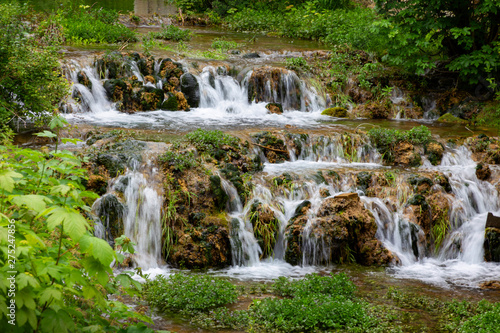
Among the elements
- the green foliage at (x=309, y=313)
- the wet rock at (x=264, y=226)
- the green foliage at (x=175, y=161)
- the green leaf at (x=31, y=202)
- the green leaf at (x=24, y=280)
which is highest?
the green leaf at (x=31, y=202)

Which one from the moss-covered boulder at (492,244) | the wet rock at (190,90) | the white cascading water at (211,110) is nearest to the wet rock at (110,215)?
the white cascading water at (211,110)

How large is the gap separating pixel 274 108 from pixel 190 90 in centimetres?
252

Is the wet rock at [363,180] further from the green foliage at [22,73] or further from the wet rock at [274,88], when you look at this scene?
the green foliage at [22,73]

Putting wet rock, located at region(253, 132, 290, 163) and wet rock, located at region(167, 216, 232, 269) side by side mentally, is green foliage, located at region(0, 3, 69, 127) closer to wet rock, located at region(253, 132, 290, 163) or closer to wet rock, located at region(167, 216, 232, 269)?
wet rock, located at region(167, 216, 232, 269)

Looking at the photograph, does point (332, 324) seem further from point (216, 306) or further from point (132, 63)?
point (132, 63)

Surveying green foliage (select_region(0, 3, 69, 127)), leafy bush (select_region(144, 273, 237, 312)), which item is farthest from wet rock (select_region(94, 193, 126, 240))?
green foliage (select_region(0, 3, 69, 127))

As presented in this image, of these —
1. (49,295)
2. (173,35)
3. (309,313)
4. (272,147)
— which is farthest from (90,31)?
(49,295)

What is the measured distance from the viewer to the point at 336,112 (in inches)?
579

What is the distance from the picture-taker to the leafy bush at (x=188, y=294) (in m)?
5.83

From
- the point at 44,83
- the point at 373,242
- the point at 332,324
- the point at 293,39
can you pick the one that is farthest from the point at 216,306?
the point at 293,39

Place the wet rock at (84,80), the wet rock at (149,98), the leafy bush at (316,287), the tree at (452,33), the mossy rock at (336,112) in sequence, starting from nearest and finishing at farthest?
the leafy bush at (316,287), the wet rock at (84,80), the wet rock at (149,98), the tree at (452,33), the mossy rock at (336,112)

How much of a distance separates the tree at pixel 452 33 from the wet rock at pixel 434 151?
12.2 feet

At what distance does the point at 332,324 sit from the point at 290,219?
340 centimetres

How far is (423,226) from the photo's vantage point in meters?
9.11
